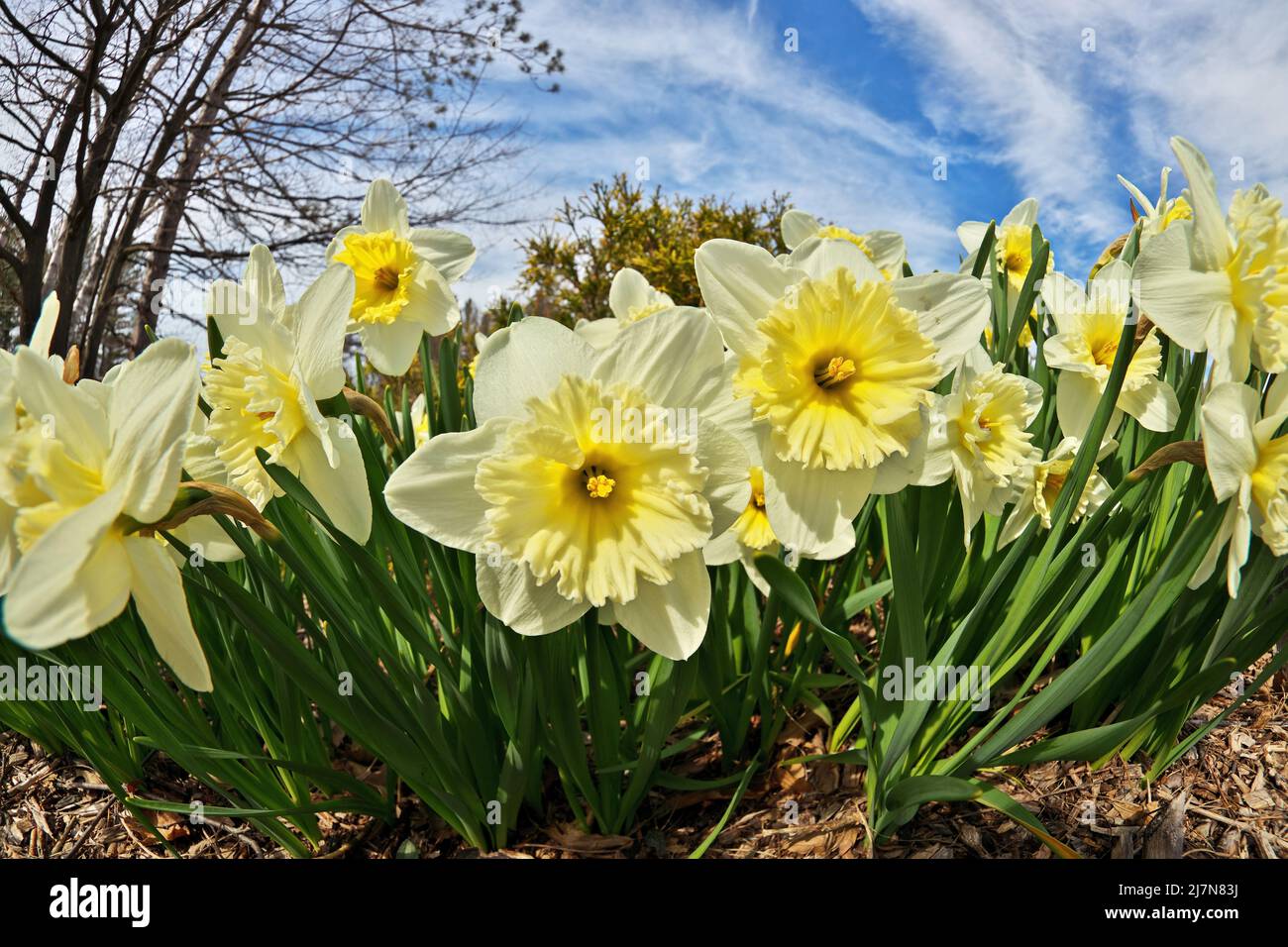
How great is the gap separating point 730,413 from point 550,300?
629 centimetres

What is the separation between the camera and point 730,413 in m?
1.19

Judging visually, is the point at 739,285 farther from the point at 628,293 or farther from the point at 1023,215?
the point at 1023,215

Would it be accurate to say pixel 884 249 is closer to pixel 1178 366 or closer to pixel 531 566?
pixel 1178 366

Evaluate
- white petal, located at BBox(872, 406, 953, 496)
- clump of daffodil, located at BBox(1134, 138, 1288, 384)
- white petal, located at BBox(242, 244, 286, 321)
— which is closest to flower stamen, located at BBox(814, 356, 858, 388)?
white petal, located at BBox(872, 406, 953, 496)

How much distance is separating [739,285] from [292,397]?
2.26 feet

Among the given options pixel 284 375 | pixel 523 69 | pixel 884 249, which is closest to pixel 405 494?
pixel 284 375

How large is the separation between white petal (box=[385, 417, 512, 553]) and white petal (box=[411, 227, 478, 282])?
2.65 feet

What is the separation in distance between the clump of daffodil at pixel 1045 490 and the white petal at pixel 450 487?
95 centimetres

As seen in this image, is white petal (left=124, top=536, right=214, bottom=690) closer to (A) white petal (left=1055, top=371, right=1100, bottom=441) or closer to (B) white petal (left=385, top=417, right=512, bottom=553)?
(B) white petal (left=385, top=417, right=512, bottom=553)

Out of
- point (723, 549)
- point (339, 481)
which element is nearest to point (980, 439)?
point (723, 549)

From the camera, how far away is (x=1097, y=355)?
1.83 m

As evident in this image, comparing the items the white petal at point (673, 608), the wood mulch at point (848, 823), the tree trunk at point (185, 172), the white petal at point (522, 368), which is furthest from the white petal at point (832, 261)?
the tree trunk at point (185, 172)

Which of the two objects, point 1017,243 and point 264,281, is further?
point 1017,243

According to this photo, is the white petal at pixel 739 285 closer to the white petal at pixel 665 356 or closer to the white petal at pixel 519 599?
the white petal at pixel 665 356
